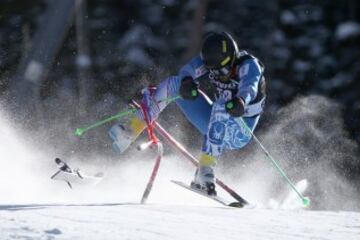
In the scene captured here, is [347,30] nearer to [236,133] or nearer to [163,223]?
[236,133]

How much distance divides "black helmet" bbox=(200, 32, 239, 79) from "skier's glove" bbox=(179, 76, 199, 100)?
202mm

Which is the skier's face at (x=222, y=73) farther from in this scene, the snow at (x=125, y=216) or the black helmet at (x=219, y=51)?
the snow at (x=125, y=216)

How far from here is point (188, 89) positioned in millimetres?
4707

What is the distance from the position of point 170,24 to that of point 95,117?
157 inches

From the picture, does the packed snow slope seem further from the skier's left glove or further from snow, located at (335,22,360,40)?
snow, located at (335,22,360,40)

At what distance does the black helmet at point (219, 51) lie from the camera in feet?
15.5

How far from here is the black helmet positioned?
15.5 ft

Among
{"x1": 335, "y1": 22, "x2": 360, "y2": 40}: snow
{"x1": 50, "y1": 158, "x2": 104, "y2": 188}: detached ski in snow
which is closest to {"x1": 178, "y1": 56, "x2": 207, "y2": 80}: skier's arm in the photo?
{"x1": 50, "y1": 158, "x2": 104, "y2": 188}: detached ski in snow

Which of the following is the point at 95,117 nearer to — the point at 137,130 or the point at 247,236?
the point at 137,130

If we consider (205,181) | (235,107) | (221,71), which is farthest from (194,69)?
(205,181)

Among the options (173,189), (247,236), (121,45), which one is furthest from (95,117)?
(247,236)

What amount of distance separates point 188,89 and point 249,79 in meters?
0.43

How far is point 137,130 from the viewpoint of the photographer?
16.1 feet

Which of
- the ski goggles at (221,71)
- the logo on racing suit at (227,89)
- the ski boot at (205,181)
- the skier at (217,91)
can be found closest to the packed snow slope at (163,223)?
the ski boot at (205,181)
